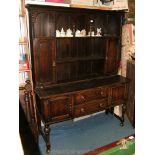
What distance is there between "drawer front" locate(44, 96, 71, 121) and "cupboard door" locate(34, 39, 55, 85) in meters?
0.34

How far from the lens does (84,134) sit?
2525 millimetres

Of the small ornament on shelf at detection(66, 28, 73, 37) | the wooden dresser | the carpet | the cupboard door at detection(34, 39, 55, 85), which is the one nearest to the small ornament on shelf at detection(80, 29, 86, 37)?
the wooden dresser

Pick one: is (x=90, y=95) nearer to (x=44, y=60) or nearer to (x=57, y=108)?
(x=57, y=108)

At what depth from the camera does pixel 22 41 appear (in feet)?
6.77

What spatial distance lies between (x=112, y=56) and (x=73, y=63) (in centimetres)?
62

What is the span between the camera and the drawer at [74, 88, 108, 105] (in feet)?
7.16

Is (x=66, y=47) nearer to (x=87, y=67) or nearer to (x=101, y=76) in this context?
(x=87, y=67)

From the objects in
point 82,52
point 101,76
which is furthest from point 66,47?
point 101,76

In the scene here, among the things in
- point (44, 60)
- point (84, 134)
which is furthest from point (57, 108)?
point (84, 134)

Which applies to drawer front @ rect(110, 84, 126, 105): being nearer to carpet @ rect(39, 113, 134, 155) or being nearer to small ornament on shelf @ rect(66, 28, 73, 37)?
carpet @ rect(39, 113, 134, 155)
